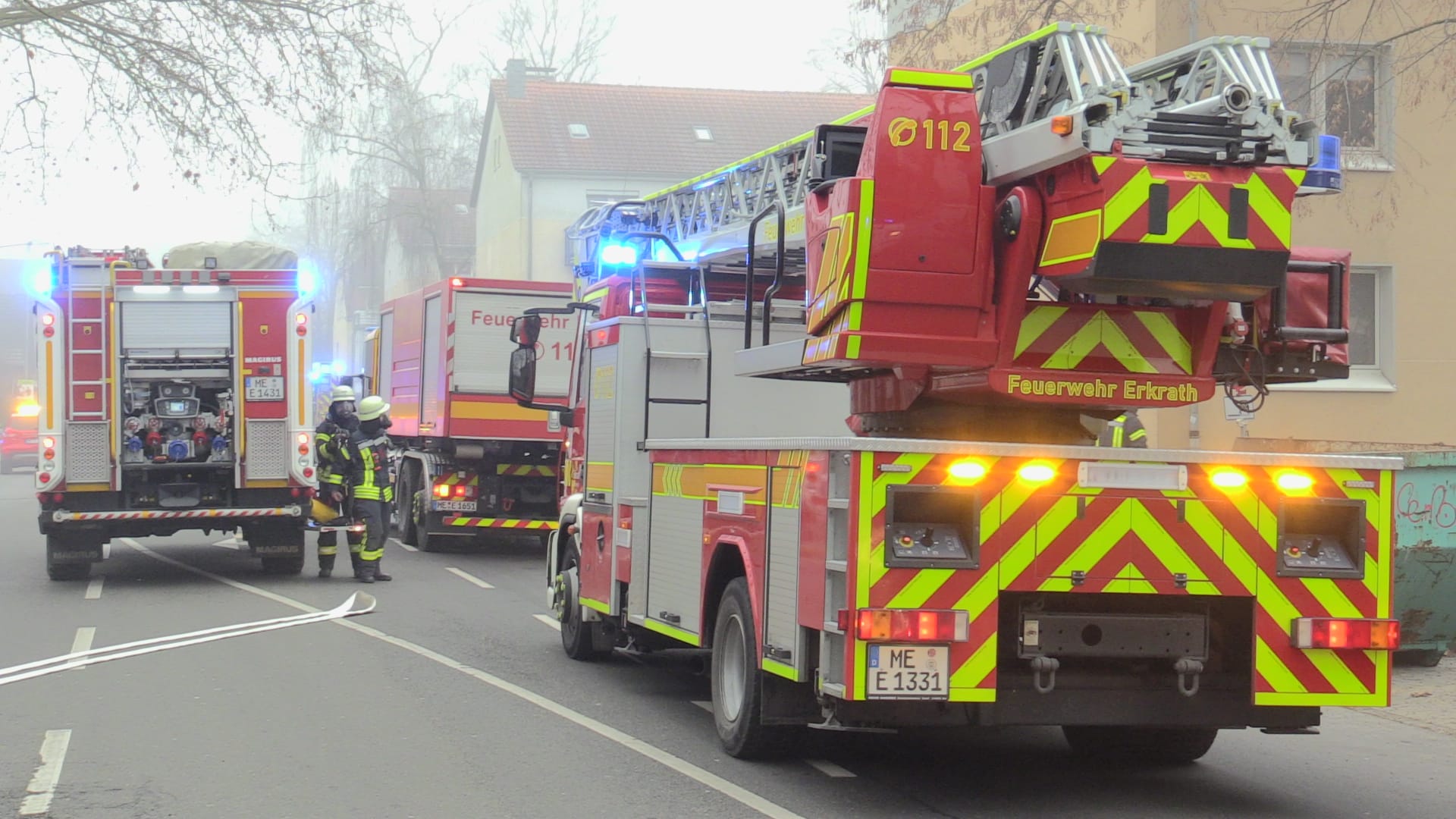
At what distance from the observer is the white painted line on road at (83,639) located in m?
11.5

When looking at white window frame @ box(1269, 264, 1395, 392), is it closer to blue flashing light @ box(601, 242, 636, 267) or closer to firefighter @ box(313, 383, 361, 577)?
blue flashing light @ box(601, 242, 636, 267)

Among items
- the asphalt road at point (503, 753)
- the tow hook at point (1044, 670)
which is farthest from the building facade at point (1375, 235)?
the tow hook at point (1044, 670)

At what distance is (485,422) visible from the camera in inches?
741

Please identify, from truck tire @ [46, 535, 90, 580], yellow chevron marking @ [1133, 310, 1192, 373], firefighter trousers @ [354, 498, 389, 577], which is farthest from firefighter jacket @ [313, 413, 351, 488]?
yellow chevron marking @ [1133, 310, 1192, 373]

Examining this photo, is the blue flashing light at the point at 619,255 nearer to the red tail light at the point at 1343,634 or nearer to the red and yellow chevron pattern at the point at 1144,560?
the red and yellow chevron pattern at the point at 1144,560

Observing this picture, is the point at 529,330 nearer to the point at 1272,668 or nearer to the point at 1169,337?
the point at 1169,337

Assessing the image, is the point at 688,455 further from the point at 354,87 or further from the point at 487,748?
the point at 354,87

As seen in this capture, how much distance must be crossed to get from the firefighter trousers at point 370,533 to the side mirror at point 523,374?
17.4 ft

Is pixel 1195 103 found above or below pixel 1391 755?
above

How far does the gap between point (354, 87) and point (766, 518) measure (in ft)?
49.6

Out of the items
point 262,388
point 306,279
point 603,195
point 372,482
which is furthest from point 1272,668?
point 603,195

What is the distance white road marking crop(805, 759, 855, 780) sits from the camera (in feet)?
25.0

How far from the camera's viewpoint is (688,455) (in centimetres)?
866

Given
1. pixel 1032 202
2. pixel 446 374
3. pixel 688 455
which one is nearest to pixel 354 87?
pixel 446 374
